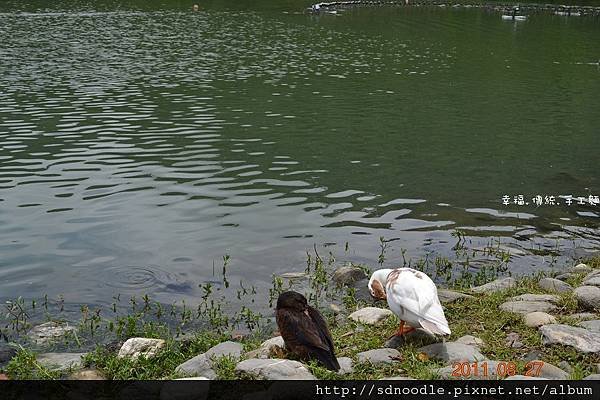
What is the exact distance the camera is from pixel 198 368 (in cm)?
841

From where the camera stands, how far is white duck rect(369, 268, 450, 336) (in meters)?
8.38

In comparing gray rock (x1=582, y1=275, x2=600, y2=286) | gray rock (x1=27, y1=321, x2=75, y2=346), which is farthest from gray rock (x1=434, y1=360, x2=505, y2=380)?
gray rock (x1=27, y1=321, x2=75, y2=346)

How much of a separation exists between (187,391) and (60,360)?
2463mm

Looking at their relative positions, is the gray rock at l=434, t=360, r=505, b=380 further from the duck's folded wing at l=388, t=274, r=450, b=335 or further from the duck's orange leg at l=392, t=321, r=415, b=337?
the duck's orange leg at l=392, t=321, r=415, b=337

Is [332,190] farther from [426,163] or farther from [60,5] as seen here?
[60,5]

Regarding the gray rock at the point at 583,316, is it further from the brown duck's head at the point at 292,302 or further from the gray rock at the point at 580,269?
the brown duck's head at the point at 292,302

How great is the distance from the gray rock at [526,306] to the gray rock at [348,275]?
9.85 ft

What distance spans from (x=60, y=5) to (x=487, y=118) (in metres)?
53.9

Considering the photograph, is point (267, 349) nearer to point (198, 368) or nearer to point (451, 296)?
point (198, 368)

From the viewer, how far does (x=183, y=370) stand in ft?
27.8

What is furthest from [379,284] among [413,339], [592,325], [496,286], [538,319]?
[592,325]

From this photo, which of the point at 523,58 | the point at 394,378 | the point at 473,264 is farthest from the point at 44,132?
the point at 523,58

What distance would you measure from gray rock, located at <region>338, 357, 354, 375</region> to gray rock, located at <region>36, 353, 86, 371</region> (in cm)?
336

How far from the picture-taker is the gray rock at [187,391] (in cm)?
744
